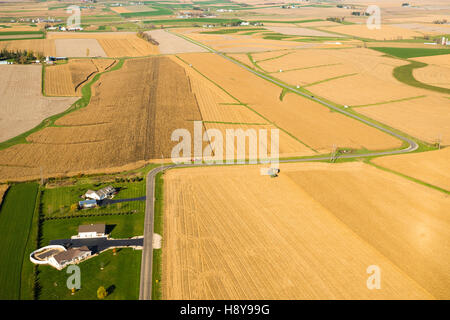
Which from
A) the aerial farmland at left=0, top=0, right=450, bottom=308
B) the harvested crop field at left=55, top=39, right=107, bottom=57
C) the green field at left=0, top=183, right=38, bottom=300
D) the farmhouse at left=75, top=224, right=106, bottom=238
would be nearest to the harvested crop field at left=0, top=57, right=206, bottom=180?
the aerial farmland at left=0, top=0, right=450, bottom=308

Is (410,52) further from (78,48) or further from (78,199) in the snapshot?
(78,199)

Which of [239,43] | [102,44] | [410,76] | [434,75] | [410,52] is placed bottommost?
[410,76]

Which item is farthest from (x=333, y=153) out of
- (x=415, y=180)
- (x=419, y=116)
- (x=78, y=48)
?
(x=78, y=48)

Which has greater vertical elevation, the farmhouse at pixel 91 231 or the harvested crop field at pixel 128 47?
the harvested crop field at pixel 128 47

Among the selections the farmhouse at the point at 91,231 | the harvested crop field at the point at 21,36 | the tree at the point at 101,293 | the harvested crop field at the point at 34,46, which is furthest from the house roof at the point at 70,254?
the harvested crop field at the point at 21,36

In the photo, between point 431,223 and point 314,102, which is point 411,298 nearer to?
point 431,223

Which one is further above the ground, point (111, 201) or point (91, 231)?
point (111, 201)

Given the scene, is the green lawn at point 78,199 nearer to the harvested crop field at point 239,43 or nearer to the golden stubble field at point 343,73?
the golden stubble field at point 343,73
